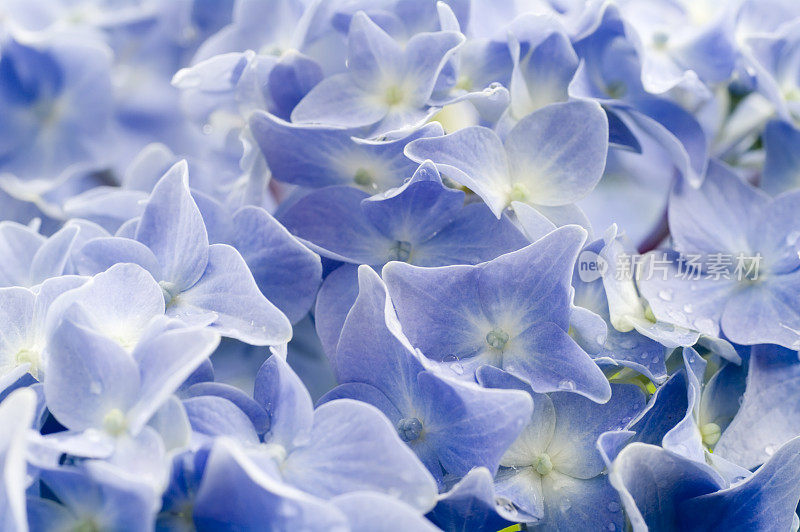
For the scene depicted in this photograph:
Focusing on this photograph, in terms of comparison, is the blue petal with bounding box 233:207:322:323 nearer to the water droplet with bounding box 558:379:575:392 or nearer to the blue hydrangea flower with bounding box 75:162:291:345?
the blue hydrangea flower with bounding box 75:162:291:345

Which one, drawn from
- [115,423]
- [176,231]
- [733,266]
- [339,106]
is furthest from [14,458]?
[733,266]

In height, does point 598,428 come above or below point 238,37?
below

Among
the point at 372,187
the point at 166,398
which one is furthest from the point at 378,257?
the point at 166,398

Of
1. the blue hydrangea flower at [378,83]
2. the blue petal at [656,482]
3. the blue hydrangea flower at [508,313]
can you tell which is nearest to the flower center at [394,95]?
the blue hydrangea flower at [378,83]

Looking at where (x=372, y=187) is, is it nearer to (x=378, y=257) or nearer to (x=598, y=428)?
(x=378, y=257)

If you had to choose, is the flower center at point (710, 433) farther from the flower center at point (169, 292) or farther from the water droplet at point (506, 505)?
the flower center at point (169, 292)

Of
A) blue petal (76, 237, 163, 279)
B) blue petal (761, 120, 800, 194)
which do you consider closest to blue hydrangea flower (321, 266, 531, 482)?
blue petal (76, 237, 163, 279)

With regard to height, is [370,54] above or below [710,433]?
above

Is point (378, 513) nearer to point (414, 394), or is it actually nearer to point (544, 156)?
point (414, 394)
